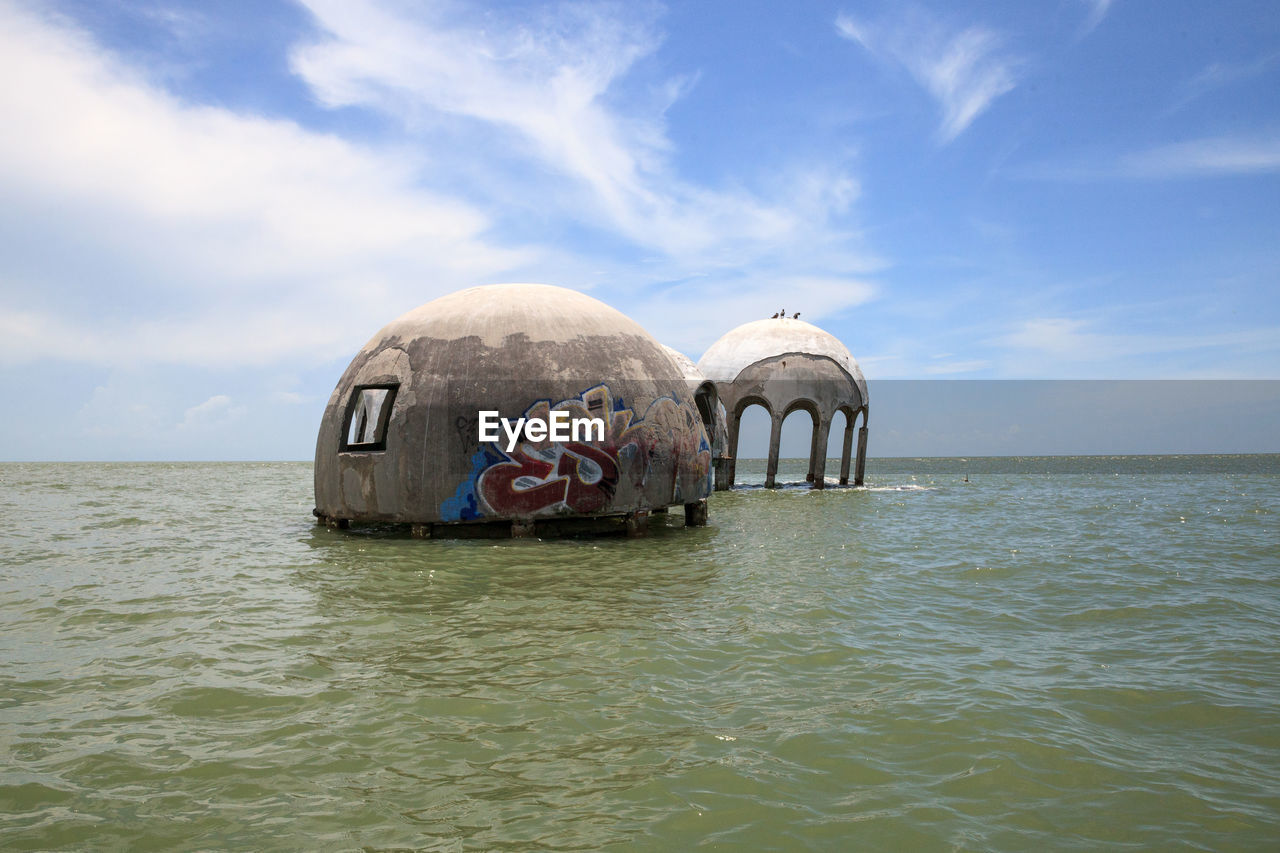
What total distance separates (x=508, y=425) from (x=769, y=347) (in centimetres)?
1664

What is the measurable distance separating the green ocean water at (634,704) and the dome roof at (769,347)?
16109mm

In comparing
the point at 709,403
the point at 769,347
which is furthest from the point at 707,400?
the point at 769,347

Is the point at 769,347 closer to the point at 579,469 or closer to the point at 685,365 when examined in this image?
the point at 685,365

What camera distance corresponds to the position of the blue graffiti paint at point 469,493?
40.1 feet

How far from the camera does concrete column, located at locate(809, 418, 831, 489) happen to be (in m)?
27.1

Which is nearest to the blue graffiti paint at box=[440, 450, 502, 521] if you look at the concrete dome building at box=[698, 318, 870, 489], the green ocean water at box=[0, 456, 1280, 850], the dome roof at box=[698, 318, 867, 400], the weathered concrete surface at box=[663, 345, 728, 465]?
the green ocean water at box=[0, 456, 1280, 850]

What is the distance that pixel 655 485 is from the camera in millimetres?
13281

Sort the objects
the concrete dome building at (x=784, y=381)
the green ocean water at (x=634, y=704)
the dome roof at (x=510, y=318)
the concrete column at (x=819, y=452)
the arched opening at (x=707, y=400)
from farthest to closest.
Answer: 1. the concrete column at (x=819, y=452)
2. the concrete dome building at (x=784, y=381)
3. the arched opening at (x=707, y=400)
4. the dome roof at (x=510, y=318)
5. the green ocean water at (x=634, y=704)

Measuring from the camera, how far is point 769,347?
27.2m

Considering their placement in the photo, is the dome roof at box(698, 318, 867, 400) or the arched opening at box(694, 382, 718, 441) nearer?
the arched opening at box(694, 382, 718, 441)

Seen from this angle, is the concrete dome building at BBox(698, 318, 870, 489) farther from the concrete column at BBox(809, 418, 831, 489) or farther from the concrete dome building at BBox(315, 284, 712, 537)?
the concrete dome building at BBox(315, 284, 712, 537)

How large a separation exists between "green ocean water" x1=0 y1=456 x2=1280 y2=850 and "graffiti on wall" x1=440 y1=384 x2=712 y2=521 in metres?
0.90

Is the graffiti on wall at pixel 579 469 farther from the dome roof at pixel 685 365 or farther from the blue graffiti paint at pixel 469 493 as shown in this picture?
the dome roof at pixel 685 365

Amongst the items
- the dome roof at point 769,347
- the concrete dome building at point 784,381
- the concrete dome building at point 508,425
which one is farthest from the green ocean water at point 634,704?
the dome roof at point 769,347
